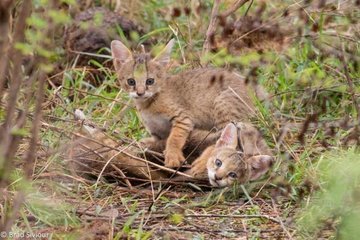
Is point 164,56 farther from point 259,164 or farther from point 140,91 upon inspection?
point 259,164

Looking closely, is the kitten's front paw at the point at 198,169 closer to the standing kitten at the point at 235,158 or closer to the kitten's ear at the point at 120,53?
the standing kitten at the point at 235,158

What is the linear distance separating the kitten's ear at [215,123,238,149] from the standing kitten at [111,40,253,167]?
0.51m

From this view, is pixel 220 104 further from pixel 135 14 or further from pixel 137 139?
pixel 135 14

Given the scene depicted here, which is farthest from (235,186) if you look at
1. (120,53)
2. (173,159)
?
(120,53)

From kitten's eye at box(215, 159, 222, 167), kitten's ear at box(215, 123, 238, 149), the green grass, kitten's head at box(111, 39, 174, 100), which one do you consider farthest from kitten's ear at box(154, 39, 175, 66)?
kitten's eye at box(215, 159, 222, 167)

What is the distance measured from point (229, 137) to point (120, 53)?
1.48 metres

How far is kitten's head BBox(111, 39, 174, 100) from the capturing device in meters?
7.34

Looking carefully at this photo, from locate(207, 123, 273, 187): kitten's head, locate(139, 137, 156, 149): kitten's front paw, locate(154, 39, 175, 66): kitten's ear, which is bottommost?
locate(139, 137, 156, 149): kitten's front paw

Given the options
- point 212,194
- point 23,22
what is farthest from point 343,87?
point 23,22

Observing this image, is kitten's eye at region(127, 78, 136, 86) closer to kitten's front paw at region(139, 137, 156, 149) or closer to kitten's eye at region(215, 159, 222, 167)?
kitten's front paw at region(139, 137, 156, 149)

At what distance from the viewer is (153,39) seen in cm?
952

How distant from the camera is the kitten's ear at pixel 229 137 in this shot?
6.62 m

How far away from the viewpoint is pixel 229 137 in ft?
21.9

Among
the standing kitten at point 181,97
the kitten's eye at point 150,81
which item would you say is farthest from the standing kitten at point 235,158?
the kitten's eye at point 150,81
